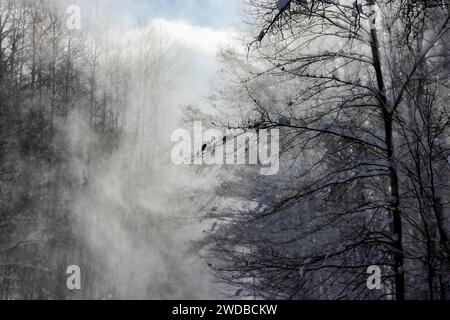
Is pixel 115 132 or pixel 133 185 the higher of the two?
pixel 115 132

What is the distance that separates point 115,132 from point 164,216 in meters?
4.94

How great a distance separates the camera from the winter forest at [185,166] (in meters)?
4.60

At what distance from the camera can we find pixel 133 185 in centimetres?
2277

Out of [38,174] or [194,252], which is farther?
[38,174]

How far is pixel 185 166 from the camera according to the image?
42.3ft

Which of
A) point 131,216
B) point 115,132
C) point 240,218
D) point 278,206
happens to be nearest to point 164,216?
point 131,216

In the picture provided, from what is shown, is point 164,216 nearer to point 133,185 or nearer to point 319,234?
point 133,185

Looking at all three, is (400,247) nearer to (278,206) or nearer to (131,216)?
(278,206)

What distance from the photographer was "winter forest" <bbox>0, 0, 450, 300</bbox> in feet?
15.1

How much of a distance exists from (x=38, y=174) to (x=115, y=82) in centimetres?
1003

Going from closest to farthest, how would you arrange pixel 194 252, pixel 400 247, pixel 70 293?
pixel 400 247 < pixel 194 252 < pixel 70 293
